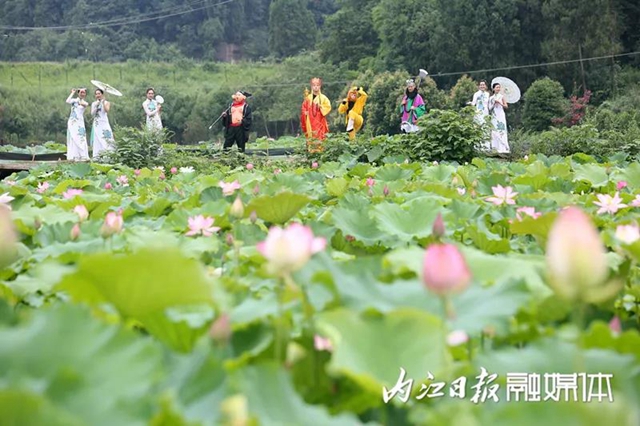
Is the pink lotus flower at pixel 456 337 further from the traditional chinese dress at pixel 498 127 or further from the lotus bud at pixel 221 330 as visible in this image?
the traditional chinese dress at pixel 498 127

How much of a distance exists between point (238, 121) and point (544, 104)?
8.80 m

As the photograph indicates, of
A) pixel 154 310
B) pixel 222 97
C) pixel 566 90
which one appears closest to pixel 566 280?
pixel 154 310

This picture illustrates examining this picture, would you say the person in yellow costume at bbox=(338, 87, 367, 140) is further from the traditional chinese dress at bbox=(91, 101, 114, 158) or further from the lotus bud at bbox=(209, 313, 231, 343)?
the lotus bud at bbox=(209, 313, 231, 343)

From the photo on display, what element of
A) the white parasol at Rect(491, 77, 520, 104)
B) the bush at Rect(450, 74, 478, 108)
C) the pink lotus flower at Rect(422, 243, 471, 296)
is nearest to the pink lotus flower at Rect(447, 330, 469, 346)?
the pink lotus flower at Rect(422, 243, 471, 296)

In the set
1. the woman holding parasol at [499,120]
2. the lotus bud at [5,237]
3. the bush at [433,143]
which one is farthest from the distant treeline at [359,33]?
the lotus bud at [5,237]

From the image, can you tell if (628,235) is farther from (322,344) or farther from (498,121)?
(498,121)

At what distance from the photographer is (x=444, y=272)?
48 cm

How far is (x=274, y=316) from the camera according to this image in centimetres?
70

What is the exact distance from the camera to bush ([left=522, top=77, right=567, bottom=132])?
15.6 m

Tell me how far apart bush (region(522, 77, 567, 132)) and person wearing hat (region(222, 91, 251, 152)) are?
27.3 ft

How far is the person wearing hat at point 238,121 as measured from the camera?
867cm

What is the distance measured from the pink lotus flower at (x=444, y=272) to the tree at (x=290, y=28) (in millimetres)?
37684

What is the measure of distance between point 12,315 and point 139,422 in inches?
10.2

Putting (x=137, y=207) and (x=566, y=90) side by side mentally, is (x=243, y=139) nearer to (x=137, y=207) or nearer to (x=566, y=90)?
(x=137, y=207)
